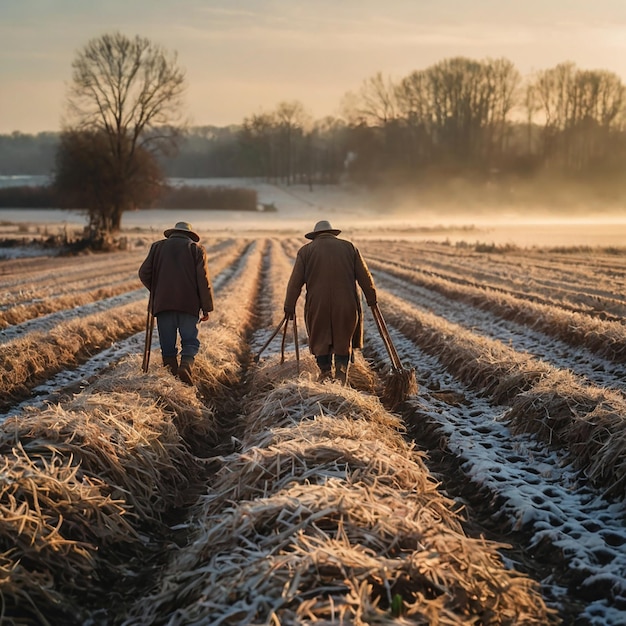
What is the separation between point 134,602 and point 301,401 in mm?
3207

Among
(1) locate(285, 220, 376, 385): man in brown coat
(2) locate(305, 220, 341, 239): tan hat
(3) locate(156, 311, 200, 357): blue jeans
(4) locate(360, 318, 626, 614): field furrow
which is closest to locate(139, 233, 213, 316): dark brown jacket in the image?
(3) locate(156, 311, 200, 357): blue jeans

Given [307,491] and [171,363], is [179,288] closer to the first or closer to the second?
[171,363]

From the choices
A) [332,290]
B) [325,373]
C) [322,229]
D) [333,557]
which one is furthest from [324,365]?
[333,557]

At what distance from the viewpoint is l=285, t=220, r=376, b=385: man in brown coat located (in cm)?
813

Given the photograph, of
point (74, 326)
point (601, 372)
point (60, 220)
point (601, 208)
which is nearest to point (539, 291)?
point (601, 372)

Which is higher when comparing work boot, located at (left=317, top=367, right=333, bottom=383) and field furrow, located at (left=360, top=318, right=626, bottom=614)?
work boot, located at (left=317, top=367, right=333, bottom=383)

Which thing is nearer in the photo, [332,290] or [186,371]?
[332,290]

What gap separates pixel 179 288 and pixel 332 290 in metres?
1.93

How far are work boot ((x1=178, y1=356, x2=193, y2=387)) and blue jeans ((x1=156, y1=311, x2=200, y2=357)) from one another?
0.24 feet

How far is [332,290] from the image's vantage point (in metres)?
8.13

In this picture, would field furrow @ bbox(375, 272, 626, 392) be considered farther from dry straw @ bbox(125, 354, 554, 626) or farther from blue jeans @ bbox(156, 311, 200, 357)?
dry straw @ bbox(125, 354, 554, 626)

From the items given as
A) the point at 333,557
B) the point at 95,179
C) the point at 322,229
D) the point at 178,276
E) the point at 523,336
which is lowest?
the point at 523,336

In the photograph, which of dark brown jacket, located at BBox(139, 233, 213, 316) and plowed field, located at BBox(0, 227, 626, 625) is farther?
dark brown jacket, located at BBox(139, 233, 213, 316)

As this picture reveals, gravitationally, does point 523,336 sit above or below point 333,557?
below
